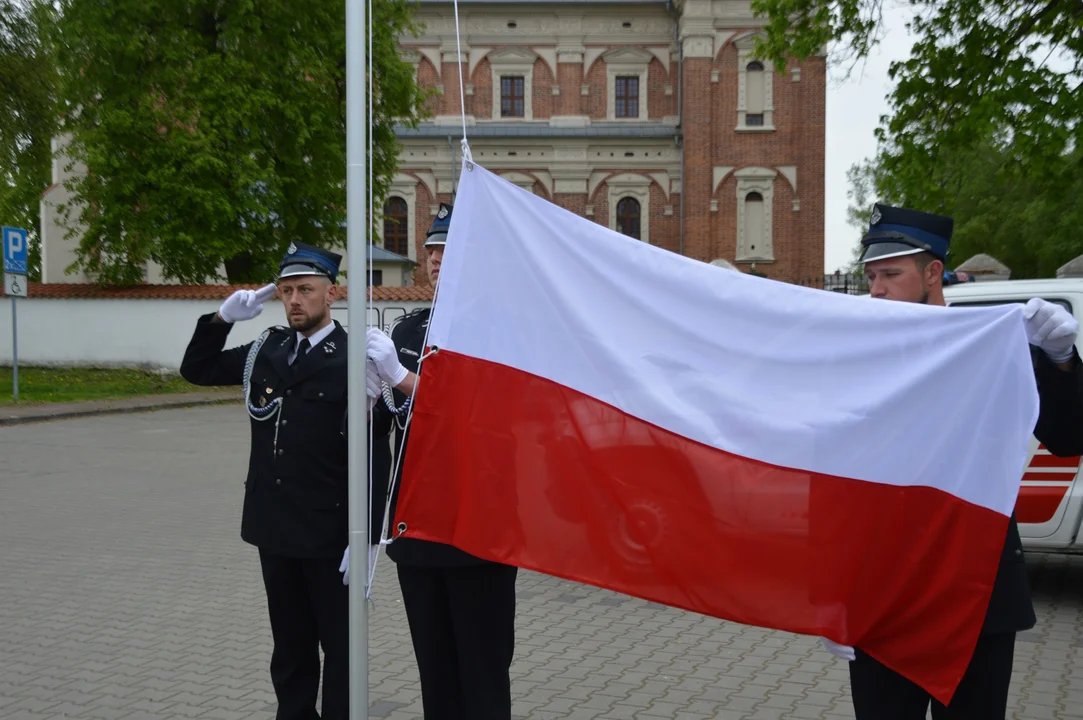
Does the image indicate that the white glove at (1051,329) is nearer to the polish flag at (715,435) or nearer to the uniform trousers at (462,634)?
the polish flag at (715,435)

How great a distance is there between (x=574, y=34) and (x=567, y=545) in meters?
54.0

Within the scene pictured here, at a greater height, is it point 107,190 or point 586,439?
point 107,190

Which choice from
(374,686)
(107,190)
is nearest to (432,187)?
(107,190)

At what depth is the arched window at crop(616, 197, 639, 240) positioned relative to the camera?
54406 millimetres

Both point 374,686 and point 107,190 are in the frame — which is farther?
point 107,190

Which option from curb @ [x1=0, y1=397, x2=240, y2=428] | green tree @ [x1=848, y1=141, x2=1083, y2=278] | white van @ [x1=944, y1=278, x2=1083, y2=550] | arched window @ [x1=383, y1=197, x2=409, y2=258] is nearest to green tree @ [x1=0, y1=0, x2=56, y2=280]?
curb @ [x1=0, y1=397, x2=240, y2=428]

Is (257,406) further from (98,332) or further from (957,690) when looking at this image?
(98,332)

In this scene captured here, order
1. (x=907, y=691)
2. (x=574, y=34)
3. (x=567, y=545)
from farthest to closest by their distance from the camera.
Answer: (x=574, y=34) < (x=567, y=545) < (x=907, y=691)

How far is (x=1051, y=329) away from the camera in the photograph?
3137mm

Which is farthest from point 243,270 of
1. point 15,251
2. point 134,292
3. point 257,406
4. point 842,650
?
point 842,650

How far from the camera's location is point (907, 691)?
3.13 meters

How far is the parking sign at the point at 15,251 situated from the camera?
21.5 meters

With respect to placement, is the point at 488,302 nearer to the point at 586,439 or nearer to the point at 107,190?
the point at 586,439

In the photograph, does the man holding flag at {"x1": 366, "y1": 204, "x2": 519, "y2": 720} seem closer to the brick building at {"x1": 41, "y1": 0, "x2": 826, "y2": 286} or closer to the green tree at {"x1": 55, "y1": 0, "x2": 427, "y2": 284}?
the green tree at {"x1": 55, "y1": 0, "x2": 427, "y2": 284}
